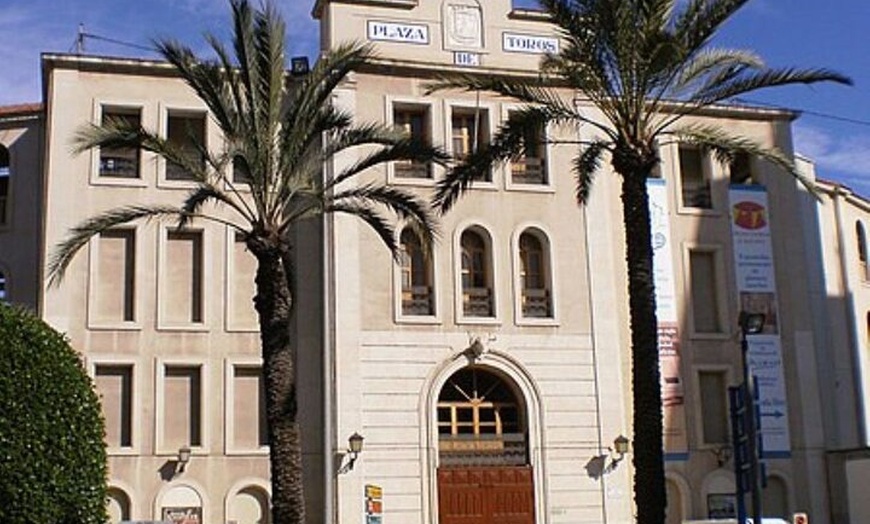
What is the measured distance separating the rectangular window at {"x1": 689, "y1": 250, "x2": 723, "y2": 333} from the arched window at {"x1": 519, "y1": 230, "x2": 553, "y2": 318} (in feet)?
13.5

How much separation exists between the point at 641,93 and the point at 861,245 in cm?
A: 1928

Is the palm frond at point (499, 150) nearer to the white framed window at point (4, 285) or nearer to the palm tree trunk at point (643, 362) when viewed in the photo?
the palm tree trunk at point (643, 362)

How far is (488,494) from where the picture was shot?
31188 millimetres

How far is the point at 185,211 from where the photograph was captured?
22.7 meters

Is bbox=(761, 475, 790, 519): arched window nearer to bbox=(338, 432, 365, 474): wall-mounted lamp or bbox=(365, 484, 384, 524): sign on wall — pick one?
bbox=(365, 484, 384, 524): sign on wall

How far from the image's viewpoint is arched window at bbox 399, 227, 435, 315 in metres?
31.6

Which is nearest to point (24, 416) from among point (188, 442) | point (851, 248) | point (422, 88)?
point (188, 442)

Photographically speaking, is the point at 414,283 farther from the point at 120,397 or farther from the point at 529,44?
the point at 120,397

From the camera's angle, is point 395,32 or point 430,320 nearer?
point 430,320

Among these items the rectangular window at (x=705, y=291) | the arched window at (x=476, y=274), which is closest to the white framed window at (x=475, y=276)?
the arched window at (x=476, y=274)

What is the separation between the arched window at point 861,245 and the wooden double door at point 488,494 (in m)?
12.4

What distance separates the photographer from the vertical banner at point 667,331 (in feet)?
107

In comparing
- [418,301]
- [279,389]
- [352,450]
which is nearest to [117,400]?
[352,450]

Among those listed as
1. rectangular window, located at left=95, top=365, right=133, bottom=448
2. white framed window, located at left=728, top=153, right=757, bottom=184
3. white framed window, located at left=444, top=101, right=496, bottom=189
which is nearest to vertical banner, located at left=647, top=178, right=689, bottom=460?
white framed window, located at left=728, top=153, right=757, bottom=184
